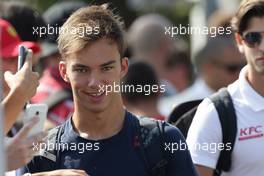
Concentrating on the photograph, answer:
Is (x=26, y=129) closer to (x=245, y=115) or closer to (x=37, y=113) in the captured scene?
(x=37, y=113)

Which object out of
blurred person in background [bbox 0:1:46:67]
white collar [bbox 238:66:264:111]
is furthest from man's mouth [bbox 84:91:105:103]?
blurred person in background [bbox 0:1:46:67]

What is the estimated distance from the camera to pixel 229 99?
19.9 ft

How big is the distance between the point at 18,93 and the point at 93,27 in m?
0.53

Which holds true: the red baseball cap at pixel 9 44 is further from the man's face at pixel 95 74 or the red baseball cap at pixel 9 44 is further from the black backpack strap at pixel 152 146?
the black backpack strap at pixel 152 146

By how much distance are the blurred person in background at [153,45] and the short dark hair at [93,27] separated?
18.2 ft

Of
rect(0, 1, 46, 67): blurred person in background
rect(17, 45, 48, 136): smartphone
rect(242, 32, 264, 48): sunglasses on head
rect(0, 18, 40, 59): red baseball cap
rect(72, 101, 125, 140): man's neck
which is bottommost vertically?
rect(72, 101, 125, 140): man's neck

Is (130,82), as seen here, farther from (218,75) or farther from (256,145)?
(256,145)

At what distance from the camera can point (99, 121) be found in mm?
5348

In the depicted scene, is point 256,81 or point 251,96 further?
point 256,81

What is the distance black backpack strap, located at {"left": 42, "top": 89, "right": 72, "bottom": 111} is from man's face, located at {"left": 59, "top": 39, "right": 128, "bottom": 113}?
217 cm

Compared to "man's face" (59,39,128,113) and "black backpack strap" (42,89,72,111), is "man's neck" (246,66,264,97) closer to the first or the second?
"man's face" (59,39,128,113)

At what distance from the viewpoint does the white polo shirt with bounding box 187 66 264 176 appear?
19.5ft

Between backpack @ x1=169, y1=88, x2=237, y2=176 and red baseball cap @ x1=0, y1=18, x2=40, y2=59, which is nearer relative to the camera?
backpack @ x1=169, y1=88, x2=237, y2=176

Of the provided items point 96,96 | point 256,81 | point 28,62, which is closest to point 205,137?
point 256,81
